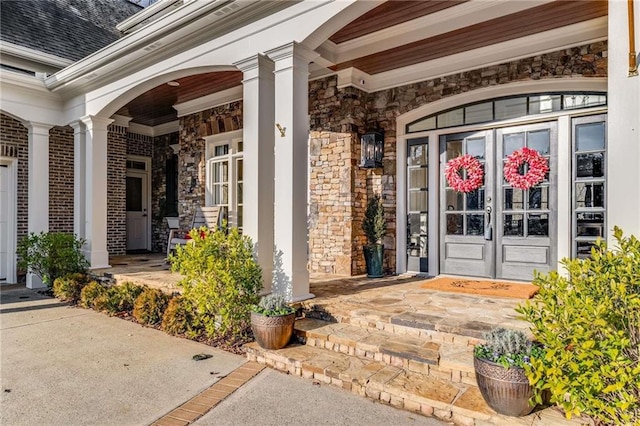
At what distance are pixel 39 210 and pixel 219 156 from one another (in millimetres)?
3139

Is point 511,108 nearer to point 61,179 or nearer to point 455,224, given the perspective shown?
point 455,224

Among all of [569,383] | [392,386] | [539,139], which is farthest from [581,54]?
[392,386]

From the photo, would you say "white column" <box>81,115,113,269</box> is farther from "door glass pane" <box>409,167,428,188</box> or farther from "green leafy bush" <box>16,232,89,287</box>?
"door glass pane" <box>409,167,428,188</box>

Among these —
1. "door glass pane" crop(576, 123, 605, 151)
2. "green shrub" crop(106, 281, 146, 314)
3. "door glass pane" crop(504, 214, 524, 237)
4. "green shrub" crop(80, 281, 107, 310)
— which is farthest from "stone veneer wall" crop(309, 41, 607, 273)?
"green shrub" crop(80, 281, 107, 310)

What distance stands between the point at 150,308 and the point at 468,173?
168 inches

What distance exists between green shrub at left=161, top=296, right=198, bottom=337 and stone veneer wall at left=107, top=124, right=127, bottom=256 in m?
5.09

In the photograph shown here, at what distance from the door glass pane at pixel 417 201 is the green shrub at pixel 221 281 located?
2700mm

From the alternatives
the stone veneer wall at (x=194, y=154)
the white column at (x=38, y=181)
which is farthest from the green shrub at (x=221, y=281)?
the white column at (x=38, y=181)

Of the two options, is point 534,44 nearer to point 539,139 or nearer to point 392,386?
point 539,139

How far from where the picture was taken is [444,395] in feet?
7.99

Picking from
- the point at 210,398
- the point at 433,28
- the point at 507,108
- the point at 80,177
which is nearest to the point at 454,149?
the point at 507,108

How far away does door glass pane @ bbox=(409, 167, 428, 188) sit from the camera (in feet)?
18.0

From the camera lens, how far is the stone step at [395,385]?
222 cm

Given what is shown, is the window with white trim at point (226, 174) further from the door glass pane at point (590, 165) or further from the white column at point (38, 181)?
the door glass pane at point (590, 165)
